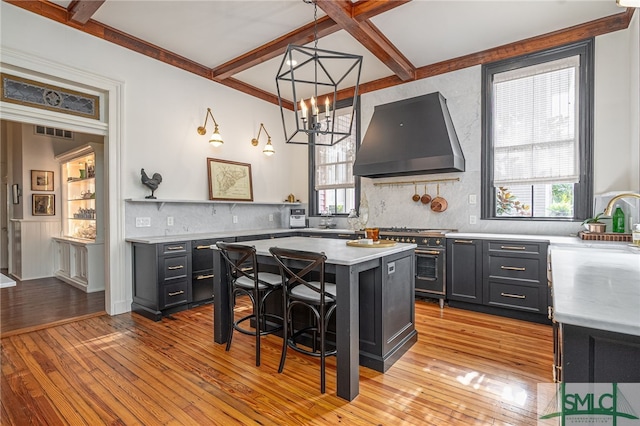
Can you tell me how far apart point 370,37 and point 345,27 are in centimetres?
39

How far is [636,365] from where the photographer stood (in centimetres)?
84

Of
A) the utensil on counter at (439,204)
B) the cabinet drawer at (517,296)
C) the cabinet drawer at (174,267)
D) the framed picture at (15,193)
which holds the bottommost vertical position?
the cabinet drawer at (517,296)

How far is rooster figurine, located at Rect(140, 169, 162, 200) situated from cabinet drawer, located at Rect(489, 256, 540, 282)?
158 inches

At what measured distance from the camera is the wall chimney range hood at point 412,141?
13.1ft

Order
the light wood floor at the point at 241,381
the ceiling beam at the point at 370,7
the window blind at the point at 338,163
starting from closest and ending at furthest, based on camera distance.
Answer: the light wood floor at the point at 241,381 < the ceiling beam at the point at 370,7 < the window blind at the point at 338,163

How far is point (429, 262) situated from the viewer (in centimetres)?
400

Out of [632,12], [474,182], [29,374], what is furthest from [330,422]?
[632,12]

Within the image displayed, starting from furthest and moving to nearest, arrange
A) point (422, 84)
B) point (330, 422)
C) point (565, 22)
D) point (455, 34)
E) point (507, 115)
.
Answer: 1. point (422, 84)
2. point (507, 115)
3. point (455, 34)
4. point (565, 22)
5. point (330, 422)


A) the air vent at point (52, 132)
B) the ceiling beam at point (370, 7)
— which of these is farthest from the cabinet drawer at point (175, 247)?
the air vent at point (52, 132)

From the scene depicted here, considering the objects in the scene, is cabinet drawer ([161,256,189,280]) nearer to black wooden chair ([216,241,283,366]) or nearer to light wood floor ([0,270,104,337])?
light wood floor ([0,270,104,337])

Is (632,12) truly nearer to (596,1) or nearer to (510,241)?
(596,1)

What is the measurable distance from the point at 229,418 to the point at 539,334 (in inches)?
113

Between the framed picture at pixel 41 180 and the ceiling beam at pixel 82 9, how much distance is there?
3.83 m

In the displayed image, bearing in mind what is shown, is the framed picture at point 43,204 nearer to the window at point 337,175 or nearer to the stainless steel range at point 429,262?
the window at point 337,175
